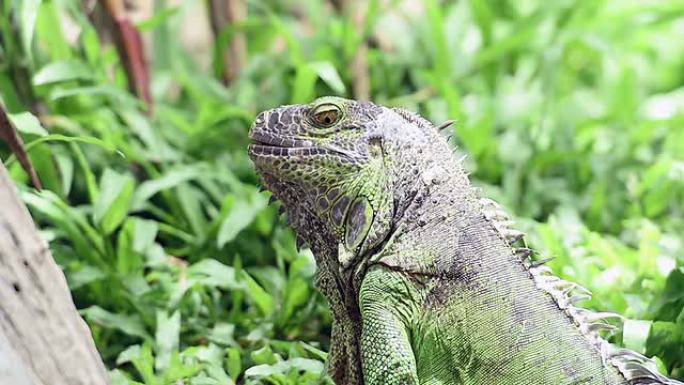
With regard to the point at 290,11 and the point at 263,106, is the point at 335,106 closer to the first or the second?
the point at 263,106

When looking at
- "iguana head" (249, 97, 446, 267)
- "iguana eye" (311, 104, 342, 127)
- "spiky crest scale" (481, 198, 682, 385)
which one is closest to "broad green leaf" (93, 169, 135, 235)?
"iguana head" (249, 97, 446, 267)

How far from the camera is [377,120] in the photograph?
3.25 metres

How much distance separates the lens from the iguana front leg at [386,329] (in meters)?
2.90

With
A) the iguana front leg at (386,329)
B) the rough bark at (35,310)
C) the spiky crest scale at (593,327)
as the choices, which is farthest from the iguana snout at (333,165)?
the rough bark at (35,310)

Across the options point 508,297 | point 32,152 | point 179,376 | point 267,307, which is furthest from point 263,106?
point 508,297

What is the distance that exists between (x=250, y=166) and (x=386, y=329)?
273 centimetres

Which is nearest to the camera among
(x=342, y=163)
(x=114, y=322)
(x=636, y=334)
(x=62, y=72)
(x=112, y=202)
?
(x=342, y=163)

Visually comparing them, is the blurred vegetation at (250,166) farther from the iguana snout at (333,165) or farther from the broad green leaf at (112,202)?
the iguana snout at (333,165)

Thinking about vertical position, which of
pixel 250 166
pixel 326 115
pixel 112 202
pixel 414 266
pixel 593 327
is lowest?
pixel 250 166

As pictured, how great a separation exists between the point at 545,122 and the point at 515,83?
0.53m

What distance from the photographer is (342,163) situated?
318 cm

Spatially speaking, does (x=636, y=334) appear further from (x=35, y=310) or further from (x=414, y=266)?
(x=35, y=310)

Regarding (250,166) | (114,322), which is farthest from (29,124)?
(250,166)

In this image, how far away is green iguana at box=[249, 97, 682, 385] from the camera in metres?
2.95
